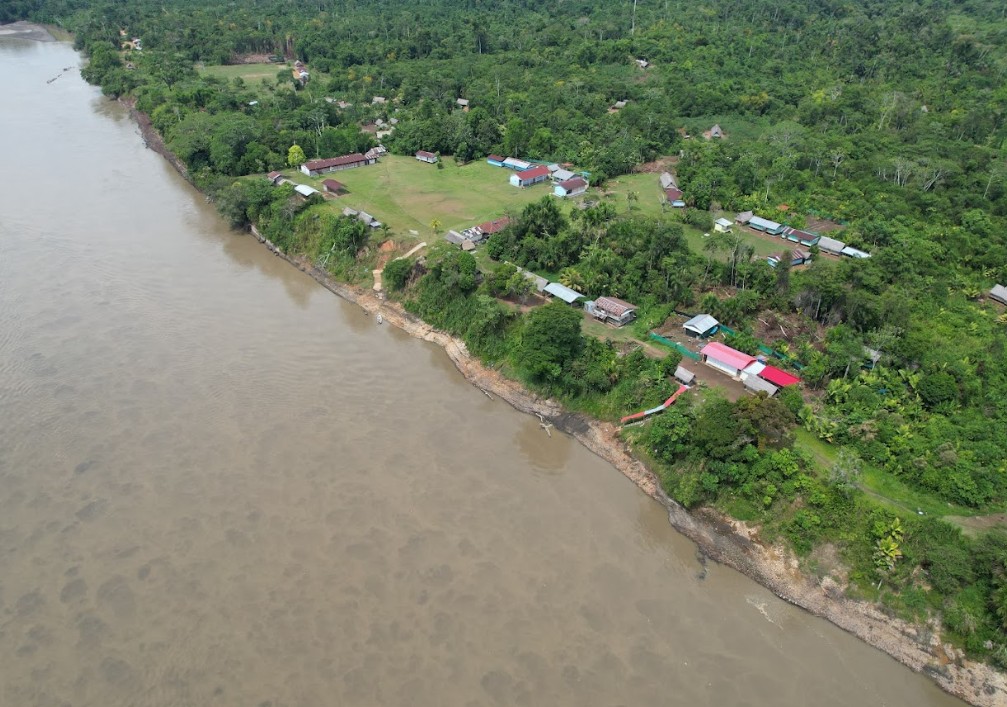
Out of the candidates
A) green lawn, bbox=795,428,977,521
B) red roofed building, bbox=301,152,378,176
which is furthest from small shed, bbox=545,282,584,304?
red roofed building, bbox=301,152,378,176

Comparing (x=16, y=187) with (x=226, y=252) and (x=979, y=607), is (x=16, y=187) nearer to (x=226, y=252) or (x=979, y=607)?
(x=226, y=252)

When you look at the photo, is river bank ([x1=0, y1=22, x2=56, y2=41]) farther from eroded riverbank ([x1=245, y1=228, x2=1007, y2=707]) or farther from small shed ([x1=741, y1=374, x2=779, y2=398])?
small shed ([x1=741, y1=374, x2=779, y2=398])

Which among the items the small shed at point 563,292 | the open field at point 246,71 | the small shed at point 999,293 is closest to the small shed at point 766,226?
the small shed at point 999,293

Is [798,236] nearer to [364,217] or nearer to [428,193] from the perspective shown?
[428,193]

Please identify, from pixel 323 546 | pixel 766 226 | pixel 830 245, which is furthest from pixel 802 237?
pixel 323 546

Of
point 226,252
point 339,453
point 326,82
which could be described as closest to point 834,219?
point 339,453

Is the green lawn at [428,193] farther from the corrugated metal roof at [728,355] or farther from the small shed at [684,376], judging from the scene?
the small shed at [684,376]
